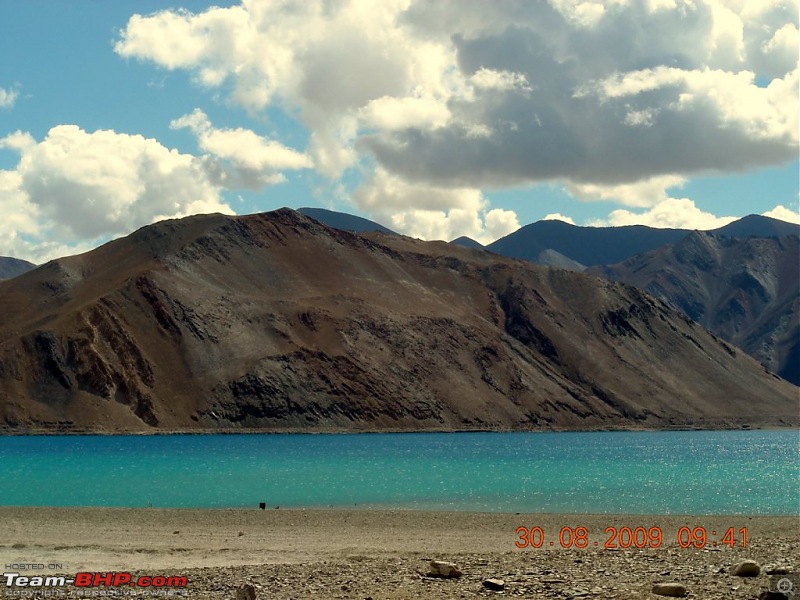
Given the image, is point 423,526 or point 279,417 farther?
point 279,417

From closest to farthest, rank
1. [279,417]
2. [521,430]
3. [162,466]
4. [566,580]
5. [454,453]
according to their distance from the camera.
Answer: [566,580], [162,466], [454,453], [279,417], [521,430]

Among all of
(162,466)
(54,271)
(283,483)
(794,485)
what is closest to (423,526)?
(283,483)

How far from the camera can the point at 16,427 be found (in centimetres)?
13662

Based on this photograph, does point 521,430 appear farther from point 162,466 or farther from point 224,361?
point 162,466

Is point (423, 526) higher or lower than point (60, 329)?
lower

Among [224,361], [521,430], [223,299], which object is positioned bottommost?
[521,430]

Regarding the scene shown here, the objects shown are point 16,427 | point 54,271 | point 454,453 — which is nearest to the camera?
point 454,453

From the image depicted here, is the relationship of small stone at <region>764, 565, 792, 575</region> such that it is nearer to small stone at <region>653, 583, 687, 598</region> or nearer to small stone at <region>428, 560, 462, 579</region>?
small stone at <region>653, 583, 687, 598</region>

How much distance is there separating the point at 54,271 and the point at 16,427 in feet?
178

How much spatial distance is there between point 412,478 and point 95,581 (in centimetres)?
4277

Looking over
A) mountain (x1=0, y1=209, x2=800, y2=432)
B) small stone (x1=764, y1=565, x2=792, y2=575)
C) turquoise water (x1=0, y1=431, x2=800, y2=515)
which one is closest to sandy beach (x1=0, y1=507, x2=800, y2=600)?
small stone (x1=764, y1=565, x2=792, y2=575)

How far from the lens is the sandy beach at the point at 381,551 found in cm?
1906

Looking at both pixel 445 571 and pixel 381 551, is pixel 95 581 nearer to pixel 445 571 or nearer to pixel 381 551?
pixel 445 571

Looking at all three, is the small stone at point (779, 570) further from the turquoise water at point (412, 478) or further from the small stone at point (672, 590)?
the turquoise water at point (412, 478)
